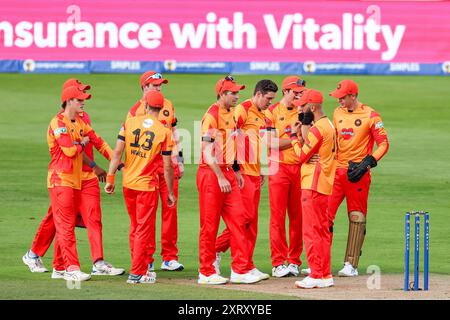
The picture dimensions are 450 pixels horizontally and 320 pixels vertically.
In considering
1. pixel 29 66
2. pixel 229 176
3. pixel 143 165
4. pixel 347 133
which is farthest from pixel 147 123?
pixel 29 66

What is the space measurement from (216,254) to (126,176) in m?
1.65

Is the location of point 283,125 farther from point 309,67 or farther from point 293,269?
point 309,67

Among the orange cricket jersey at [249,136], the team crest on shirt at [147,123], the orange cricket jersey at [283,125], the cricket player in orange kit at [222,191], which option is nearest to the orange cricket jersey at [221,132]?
the cricket player in orange kit at [222,191]

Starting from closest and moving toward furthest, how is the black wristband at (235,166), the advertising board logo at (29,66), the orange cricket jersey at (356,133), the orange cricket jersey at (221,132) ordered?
the orange cricket jersey at (221,132) → the black wristband at (235,166) → the orange cricket jersey at (356,133) → the advertising board logo at (29,66)

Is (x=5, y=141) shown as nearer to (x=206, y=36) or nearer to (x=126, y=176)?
(x=206, y=36)

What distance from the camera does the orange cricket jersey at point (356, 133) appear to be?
51.5 feet

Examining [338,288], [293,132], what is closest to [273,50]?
[293,132]

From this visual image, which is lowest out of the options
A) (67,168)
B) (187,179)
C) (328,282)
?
(328,282)

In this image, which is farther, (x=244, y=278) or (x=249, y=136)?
(x=249, y=136)

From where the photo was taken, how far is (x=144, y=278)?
47.4ft

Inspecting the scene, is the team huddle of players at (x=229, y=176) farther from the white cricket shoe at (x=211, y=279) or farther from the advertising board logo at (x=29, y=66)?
the advertising board logo at (x=29, y=66)

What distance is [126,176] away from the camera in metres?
14.3

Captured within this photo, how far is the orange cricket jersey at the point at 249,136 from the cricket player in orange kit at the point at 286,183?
49cm

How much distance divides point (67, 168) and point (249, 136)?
2.07m
